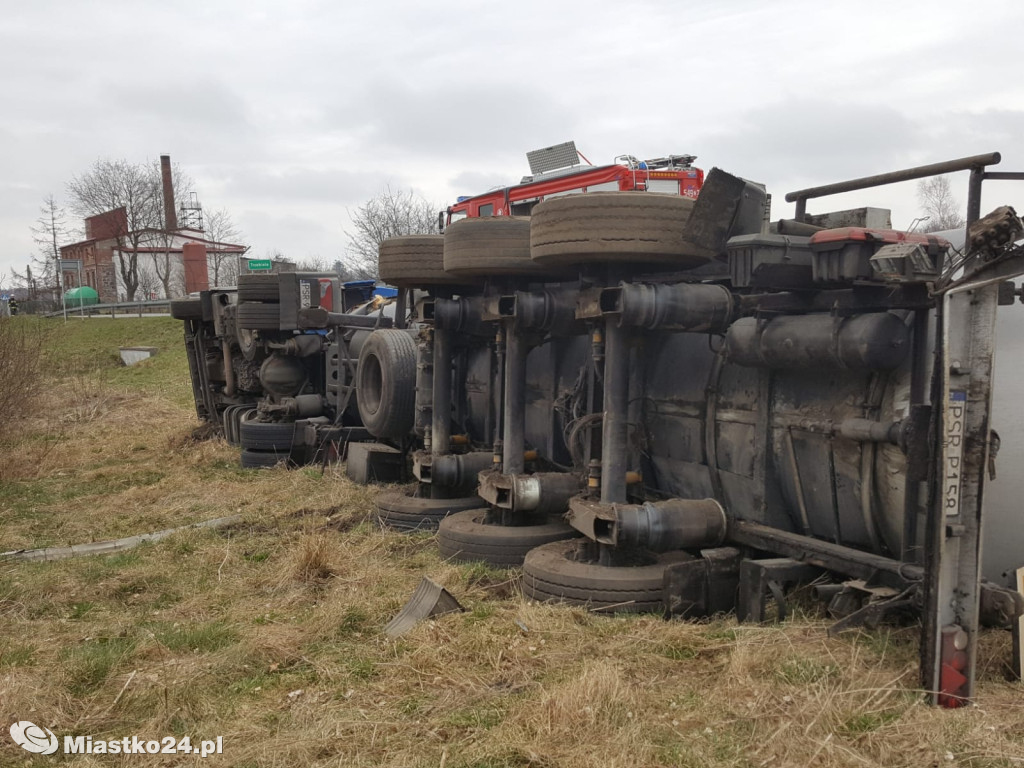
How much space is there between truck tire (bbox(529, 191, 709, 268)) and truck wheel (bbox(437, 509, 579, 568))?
178 centimetres

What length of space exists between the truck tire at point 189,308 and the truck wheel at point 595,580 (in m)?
8.67

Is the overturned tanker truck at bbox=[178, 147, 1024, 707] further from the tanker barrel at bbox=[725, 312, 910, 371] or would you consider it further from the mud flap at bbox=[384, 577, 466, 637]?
the mud flap at bbox=[384, 577, 466, 637]

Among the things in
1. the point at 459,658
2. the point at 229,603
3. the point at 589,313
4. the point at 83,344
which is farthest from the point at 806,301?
the point at 83,344

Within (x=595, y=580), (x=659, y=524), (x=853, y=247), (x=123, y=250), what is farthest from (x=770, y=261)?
(x=123, y=250)

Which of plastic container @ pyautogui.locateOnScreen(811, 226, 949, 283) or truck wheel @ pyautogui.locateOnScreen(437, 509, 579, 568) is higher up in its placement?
plastic container @ pyautogui.locateOnScreen(811, 226, 949, 283)

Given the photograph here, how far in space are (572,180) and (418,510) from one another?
29.2ft

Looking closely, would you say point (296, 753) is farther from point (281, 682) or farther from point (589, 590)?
point (589, 590)

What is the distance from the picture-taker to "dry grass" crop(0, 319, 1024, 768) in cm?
299

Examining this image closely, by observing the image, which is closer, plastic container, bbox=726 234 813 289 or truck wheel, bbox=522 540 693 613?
plastic container, bbox=726 234 813 289

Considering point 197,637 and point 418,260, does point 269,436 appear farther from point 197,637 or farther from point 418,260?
point 197,637

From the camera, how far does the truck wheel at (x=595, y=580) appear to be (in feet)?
14.4

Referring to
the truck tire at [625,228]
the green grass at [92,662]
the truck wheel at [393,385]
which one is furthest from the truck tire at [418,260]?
the green grass at [92,662]

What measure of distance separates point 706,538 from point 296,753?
2218mm

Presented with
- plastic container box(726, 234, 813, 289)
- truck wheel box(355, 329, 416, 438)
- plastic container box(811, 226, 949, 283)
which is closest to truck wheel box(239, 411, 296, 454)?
truck wheel box(355, 329, 416, 438)
